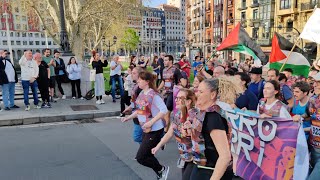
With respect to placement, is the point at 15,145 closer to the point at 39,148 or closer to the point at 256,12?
the point at 39,148

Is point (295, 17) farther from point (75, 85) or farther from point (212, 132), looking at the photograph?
point (212, 132)

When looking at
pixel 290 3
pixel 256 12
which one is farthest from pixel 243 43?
pixel 256 12

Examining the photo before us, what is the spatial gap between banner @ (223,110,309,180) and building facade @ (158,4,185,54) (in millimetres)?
171122

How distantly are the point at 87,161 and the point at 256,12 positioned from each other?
1804 inches

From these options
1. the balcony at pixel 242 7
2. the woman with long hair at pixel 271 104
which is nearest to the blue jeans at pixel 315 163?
the woman with long hair at pixel 271 104

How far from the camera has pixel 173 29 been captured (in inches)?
7146

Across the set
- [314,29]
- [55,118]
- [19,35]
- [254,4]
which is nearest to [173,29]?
[19,35]

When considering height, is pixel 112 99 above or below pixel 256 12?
below

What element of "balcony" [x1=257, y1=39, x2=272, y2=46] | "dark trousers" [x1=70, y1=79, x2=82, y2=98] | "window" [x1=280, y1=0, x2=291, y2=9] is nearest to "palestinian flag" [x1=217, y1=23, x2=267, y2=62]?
"dark trousers" [x1=70, y1=79, x2=82, y2=98]

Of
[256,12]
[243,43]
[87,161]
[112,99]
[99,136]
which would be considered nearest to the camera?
[87,161]

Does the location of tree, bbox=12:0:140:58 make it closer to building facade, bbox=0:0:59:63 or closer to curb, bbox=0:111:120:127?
curb, bbox=0:111:120:127

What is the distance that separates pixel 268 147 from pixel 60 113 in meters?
7.60

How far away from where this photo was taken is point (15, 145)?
637cm

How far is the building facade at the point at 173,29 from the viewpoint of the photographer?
17450 cm
